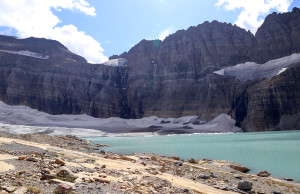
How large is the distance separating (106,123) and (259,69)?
71.7 metres

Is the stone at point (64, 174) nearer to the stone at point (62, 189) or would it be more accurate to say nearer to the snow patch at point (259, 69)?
the stone at point (62, 189)

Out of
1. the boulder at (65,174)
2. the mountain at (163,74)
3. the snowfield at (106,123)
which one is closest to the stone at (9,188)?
the boulder at (65,174)

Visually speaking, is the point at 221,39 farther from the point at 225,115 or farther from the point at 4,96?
the point at 4,96

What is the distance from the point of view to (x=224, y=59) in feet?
422

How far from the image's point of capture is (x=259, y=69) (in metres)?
114

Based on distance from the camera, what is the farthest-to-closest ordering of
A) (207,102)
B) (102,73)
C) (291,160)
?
1. (102,73)
2. (207,102)
3. (291,160)

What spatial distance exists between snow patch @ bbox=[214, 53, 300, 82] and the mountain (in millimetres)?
732

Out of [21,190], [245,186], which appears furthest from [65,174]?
[245,186]

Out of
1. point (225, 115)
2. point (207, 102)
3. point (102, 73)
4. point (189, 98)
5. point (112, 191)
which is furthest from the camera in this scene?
point (102, 73)

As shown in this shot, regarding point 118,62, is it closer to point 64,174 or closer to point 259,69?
point 259,69

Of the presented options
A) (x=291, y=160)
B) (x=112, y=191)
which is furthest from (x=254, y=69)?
(x=112, y=191)

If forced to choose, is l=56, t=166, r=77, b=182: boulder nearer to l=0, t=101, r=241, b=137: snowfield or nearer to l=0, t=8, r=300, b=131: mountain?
l=0, t=101, r=241, b=137: snowfield

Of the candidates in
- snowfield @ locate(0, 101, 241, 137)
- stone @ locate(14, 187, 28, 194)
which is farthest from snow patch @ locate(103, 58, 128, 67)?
stone @ locate(14, 187, 28, 194)

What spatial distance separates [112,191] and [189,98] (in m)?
118
